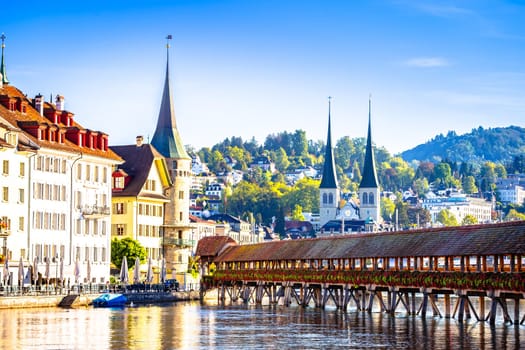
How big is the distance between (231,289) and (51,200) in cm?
2149

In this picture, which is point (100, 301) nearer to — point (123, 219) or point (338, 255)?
point (338, 255)

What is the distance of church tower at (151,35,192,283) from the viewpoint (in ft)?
431

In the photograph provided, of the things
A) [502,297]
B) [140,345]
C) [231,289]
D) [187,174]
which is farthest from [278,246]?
[140,345]

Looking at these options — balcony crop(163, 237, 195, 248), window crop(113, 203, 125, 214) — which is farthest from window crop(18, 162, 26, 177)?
balcony crop(163, 237, 195, 248)

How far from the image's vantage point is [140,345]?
61.3 m

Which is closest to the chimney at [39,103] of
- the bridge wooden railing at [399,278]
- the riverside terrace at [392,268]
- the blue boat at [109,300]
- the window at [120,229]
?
the window at [120,229]

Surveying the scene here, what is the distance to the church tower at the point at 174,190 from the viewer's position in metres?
131

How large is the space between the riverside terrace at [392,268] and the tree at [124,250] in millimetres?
7181

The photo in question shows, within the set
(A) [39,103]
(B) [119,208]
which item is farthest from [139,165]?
(A) [39,103]

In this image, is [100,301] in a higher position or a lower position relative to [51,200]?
lower

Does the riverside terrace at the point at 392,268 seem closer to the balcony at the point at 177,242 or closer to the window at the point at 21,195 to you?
the balcony at the point at 177,242

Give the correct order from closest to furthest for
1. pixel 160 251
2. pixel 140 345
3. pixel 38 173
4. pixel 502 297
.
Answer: pixel 140 345 < pixel 502 297 < pixel 38 173 < pixel 160 251

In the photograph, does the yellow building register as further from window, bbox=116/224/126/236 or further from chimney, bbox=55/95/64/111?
chimney, bbox=55/95/64/111

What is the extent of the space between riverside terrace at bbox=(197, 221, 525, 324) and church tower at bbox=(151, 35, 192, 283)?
351 cm
